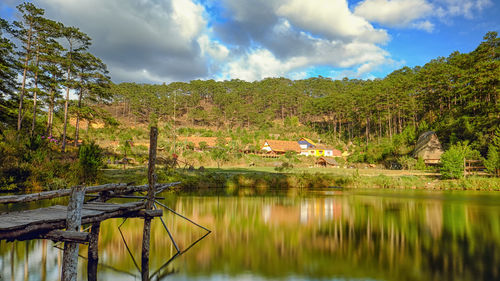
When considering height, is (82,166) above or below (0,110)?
below

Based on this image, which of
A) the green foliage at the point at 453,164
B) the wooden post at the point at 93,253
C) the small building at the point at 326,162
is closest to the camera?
the wooden post at the point at 93,253

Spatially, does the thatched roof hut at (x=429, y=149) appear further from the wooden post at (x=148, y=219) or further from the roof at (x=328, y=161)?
the wooden post at (x=148, y=219)

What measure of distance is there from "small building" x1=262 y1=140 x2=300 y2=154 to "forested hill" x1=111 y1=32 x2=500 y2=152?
54.9 feet

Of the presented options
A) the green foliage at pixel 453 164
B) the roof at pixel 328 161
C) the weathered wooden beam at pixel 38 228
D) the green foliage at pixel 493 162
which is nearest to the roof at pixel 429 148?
the green foliage at pixel 453 164

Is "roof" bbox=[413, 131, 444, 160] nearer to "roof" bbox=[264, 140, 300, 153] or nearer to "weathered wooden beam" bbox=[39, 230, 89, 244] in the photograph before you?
"roof" bbox=[264, 140, 300, 153]

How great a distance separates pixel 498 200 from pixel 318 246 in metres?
16.5

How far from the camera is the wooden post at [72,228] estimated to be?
17.4ft

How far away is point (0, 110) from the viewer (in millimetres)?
26000

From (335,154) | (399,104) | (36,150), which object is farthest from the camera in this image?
(335,154)

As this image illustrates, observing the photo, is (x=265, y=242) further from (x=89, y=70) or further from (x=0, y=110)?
(x=89, y=70)

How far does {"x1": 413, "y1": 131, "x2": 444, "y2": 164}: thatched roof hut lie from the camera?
126ft

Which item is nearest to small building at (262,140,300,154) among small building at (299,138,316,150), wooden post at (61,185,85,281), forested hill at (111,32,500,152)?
small building at (299,138,316,150)

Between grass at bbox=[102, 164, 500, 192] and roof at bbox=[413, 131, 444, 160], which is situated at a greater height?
roof at bbox=[413, 131, 444, 160]

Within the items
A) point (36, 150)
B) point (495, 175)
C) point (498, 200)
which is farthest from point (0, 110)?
point (495, 175)
